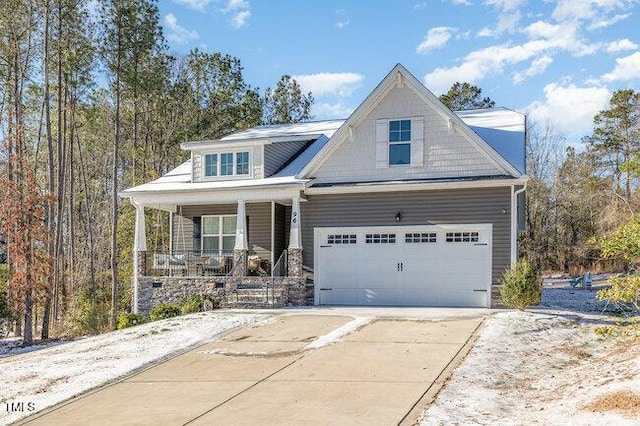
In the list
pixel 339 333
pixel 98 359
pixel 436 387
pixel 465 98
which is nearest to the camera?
pixel 436 387

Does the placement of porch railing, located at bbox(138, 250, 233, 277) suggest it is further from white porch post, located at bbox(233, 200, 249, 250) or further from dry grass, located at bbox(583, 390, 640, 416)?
dry grass, located at bbox(583, 390, 640, 416)

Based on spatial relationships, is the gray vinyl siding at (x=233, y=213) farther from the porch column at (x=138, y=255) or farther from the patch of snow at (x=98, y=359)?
the patch of snow at (x=98, y=359)

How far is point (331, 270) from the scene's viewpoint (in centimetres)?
1902

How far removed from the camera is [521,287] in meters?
15.8

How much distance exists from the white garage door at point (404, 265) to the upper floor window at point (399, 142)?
79.8 inches

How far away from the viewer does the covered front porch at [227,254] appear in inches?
739

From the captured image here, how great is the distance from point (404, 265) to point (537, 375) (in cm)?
856

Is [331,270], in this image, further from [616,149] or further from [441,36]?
[616,149]

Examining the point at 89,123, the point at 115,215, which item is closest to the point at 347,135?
the point at 115,215

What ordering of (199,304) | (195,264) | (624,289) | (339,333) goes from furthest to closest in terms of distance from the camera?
(195,264)
(199,304)
(339,333)
(624,289)

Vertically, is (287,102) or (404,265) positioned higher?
(287,102)

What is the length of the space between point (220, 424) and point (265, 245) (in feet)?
42.6

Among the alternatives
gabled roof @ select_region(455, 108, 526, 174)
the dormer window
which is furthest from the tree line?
gabled roof @ select_region(455, 108, 526, 174)

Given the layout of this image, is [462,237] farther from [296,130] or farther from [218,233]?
[296,130]
